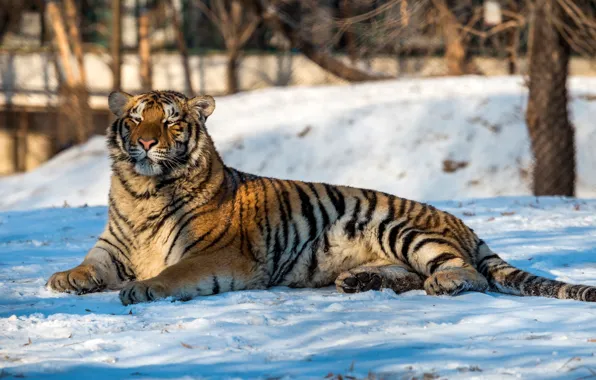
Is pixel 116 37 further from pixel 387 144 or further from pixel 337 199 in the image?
pixel 337 199

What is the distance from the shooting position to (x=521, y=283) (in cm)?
527

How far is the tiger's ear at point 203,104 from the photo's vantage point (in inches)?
227

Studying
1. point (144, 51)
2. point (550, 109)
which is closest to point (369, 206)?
point (550, 109)

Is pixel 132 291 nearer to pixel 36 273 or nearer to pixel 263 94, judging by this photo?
pixel 36 273

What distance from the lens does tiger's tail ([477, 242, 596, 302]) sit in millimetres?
5000

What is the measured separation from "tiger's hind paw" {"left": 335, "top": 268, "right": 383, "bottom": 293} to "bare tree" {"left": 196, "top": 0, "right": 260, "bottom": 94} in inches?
596

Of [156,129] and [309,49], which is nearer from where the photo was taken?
[156,129]

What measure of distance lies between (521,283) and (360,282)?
0.88 m

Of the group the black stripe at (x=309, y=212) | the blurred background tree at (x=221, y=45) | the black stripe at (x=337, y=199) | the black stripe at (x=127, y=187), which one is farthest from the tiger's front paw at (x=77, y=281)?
the blurred background tree at (x=221, y=45)

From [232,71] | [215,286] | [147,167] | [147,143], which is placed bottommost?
[215,286]

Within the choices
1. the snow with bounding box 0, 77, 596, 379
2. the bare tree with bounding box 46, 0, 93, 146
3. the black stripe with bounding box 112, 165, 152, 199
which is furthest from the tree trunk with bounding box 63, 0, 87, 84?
the black stripe with bounding box 112, 165, 152, 199

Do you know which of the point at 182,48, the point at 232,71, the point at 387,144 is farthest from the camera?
the point at 232,71

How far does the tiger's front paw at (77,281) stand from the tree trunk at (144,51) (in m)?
14.4

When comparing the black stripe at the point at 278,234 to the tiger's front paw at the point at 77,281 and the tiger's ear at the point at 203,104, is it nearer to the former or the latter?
the tiger's ear at the point at 203,104
